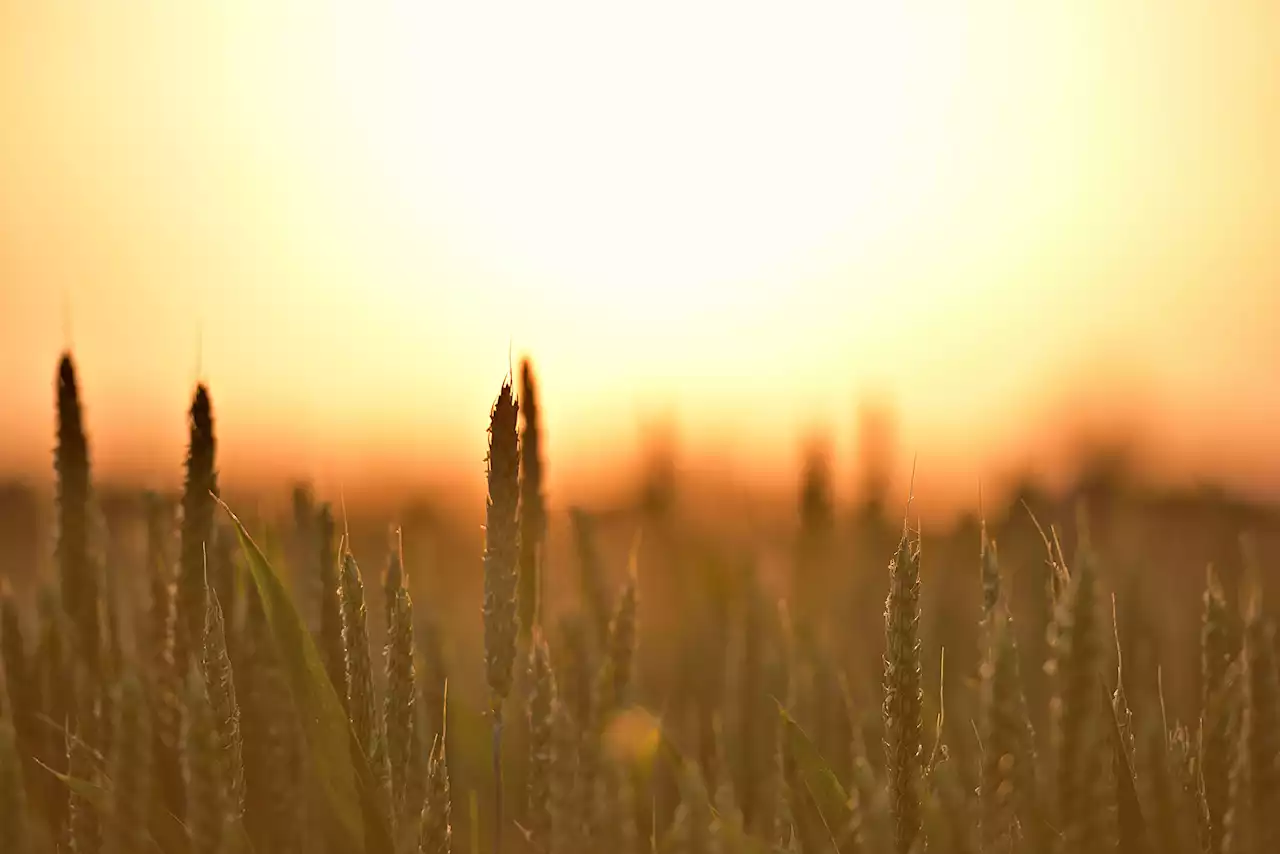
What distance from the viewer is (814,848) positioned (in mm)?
1438

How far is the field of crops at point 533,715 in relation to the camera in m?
1.10

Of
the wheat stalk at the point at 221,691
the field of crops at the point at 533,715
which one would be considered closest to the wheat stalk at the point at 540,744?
the field of crops at the point at 533,715

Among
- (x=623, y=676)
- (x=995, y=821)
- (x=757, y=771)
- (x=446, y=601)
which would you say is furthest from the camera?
(x=446, y=601)

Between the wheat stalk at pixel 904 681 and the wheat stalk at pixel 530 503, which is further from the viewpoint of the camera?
the wheat stalk at pixel 530 503

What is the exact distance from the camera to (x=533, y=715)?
56.9 inches

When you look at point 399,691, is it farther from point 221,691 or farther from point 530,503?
point 530,503

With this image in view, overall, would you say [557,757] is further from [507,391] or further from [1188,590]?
[1188,590]

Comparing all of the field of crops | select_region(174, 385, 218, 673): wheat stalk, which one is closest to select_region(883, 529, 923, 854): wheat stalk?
the field of crops

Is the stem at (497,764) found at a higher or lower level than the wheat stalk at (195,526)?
lower

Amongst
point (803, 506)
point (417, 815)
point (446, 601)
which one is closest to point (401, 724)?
point (417, 815)

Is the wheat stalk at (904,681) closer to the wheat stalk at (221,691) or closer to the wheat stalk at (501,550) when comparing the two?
the wheat stalk at (501,550)

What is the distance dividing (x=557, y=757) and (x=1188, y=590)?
3588 millimetres

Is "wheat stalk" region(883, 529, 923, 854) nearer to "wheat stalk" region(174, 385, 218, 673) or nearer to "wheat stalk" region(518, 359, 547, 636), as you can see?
"wheat stalk" region(518, 359, 547, 636)

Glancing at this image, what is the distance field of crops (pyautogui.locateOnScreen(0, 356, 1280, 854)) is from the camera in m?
1.10
